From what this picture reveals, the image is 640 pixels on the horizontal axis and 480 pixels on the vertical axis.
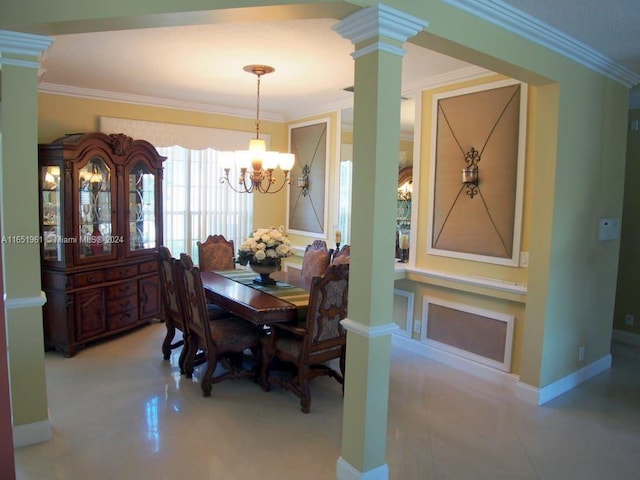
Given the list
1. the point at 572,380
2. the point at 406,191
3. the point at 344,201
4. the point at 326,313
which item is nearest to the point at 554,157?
the point at 572,380

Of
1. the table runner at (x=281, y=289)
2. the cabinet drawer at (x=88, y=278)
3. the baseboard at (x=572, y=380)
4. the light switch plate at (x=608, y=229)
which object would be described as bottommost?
the baseboard at (x=572, y=380)

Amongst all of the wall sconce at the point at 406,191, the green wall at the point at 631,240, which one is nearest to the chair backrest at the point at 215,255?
the wall sconce at the point at 406,191

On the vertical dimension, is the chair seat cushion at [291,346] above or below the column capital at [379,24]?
below

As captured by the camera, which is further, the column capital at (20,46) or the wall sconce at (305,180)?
the wall sconce at (305,180)

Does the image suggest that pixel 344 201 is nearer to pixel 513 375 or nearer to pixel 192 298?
pixel 192 298

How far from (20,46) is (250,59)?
5.50 feet

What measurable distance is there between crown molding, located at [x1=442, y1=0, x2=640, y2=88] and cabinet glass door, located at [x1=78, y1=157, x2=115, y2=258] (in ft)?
11.8

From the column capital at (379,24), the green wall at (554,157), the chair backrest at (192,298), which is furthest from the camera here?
the chair backrest at (192,298)

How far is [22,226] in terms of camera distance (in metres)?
2.53

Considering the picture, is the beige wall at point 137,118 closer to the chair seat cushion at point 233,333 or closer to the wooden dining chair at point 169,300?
the wooden dining chair at point 169,300

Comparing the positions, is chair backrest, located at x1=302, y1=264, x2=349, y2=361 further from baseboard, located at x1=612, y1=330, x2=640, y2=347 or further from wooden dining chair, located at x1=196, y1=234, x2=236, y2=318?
baseboard, located at x1=612, y1=330, x2=640, y2=347

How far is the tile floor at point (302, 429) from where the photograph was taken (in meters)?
2.51

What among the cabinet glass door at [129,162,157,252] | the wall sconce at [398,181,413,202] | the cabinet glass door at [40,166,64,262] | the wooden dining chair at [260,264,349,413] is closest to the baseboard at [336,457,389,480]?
the wooden dining chair at [260,264,349,413]

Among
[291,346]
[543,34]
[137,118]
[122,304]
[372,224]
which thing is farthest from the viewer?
[137,118]
